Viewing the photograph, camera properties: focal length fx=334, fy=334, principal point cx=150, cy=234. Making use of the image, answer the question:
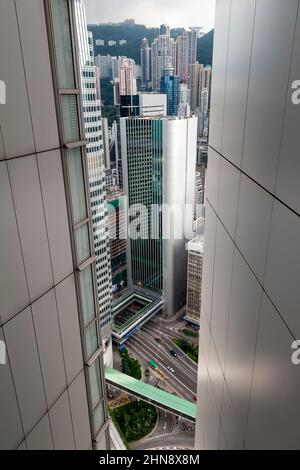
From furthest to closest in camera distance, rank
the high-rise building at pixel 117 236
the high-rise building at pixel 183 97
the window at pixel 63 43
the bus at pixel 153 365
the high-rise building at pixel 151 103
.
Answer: the high-rise building at pixel 183 97
the high-rise building at pixel 151 103
the high-rise building at pixel 117 236
the bus at pixel 153 365
the window at pixel 63 43

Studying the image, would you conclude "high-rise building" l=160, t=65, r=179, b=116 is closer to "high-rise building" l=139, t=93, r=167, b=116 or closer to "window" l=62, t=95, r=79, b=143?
"high-rise building" l=139, t=93, r=167, b=116

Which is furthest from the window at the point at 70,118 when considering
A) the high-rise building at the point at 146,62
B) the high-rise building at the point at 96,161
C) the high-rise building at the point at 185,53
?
the high-rise building at the point at 185,53

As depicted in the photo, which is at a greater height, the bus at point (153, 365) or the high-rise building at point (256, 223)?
the high-rise building at point (256, 223)

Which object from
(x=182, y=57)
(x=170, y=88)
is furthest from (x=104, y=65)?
(x=182, y=57)

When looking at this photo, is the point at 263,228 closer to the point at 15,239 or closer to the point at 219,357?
the point at 15,239

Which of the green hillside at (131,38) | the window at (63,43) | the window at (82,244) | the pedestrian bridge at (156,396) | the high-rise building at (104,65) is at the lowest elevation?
the pedestrian bridge at (156,396)

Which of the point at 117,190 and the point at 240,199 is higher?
the point at 240,199

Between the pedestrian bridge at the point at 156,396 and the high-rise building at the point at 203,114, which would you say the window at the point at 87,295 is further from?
the high-rise building at the point at 203,114
